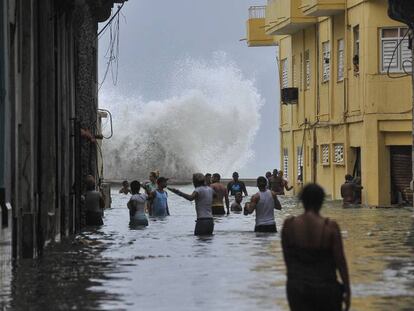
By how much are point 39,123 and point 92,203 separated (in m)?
8.45

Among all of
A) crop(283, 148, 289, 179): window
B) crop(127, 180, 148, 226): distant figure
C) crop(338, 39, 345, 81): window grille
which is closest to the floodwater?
crop(127, 180, 148, 226): distant figure

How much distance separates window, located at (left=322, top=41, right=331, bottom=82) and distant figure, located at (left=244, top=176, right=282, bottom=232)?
27.9m

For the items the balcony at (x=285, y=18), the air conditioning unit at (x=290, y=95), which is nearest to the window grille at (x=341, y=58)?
the balcony at (x=285, y=18)

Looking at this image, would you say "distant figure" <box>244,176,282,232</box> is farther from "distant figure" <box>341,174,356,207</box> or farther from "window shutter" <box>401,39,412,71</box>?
"window shutter" <box>401,39,412,71</box>

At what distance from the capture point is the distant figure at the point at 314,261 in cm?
1023

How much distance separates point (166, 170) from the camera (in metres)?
97.8

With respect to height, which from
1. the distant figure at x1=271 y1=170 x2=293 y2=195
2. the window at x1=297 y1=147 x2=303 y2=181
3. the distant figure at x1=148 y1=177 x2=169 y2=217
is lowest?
the distant figure at x1=148 y1=177 x2=169 y2=217

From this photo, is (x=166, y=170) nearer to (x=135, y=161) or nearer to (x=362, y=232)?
(x=135, y=161)

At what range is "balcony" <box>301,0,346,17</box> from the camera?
5309 cm

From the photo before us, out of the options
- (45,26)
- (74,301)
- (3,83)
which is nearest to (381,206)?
(45,26)

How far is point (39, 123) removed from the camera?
24703mm

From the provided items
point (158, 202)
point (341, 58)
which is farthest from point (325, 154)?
point (158, 202)

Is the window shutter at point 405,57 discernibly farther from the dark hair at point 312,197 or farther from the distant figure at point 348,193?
the dark hair at point 312,197

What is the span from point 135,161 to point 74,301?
269 ft
